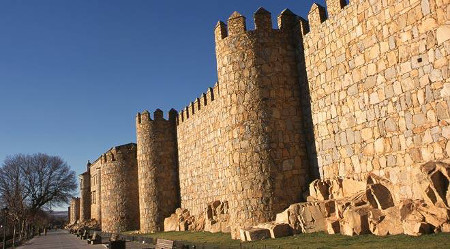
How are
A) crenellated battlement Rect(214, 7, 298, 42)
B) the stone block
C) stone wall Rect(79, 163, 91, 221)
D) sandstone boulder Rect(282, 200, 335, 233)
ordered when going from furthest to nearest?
stone wall Rect(79, 163, 91, 221), crenellated battlement Rect(214, 7, 298, 42), the stone block, sandstone boulder Rect(282, 200, 335, 233)

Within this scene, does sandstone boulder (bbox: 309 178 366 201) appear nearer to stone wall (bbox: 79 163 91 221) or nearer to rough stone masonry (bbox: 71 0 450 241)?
rough stone masonry (bbox: 71 0 450 241)

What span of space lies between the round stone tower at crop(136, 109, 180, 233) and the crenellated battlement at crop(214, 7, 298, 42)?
1183 cm

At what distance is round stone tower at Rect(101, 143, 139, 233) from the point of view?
2856cm

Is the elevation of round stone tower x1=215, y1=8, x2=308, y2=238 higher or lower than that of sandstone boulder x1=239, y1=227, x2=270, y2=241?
higher

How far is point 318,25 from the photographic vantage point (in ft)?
40.8

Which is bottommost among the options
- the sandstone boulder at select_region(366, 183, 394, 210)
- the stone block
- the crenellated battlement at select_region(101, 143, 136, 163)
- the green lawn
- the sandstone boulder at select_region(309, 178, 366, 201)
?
the green lawn

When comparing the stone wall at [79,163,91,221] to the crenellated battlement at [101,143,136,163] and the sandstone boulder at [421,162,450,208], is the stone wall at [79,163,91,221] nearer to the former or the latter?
the crenellated battlement at [101,143,136,163]

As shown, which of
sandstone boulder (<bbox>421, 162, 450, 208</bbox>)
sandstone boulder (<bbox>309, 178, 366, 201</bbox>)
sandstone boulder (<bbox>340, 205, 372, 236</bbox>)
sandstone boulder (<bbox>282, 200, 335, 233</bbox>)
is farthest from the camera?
sandstone boulder (<bbox>282, 200, 335, 233</bbox>)

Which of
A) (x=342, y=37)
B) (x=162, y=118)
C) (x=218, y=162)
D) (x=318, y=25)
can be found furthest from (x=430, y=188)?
(x=162, y=118)

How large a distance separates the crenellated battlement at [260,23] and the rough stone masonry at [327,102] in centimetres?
3

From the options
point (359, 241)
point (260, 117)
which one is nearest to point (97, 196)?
point (260, 117)

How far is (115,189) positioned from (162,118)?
24.0 ft

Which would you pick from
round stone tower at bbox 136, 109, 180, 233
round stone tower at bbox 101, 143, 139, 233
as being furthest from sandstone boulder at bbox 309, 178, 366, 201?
round stone tower at bbox 101, 143, 139, 233

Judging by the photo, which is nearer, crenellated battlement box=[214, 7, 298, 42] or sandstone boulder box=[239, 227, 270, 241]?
sandstone boulder box=[239, 227, 270, 241]
